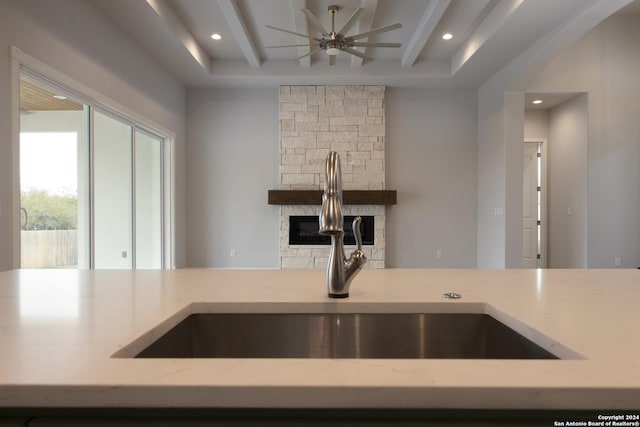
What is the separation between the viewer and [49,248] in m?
3.04

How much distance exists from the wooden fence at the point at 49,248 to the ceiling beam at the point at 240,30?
243 centimetres

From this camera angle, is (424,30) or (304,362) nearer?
(304,362)

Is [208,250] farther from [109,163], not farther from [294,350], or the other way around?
[294,350]

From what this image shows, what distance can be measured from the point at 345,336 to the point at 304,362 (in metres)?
0.36

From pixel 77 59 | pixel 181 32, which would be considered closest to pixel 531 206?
pixel 181 32

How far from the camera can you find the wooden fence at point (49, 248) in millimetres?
2810

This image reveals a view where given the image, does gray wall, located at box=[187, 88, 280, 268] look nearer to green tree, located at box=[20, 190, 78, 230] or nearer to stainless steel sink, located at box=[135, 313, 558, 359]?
green tree, located at box=[20, 190, 78, 230]

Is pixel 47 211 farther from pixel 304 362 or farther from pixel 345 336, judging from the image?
pixel 304 362

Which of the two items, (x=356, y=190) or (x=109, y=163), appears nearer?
(x=109, y=163)

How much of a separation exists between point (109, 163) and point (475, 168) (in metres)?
4.81

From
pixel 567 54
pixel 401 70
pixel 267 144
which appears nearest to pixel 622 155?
pixel 567 54

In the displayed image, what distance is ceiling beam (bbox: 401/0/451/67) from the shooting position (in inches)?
146

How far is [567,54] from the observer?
5.00 meters

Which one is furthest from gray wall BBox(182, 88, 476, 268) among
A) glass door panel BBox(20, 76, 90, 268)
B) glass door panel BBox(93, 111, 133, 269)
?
glass door panel BBox(20, 76, 90, 268)
